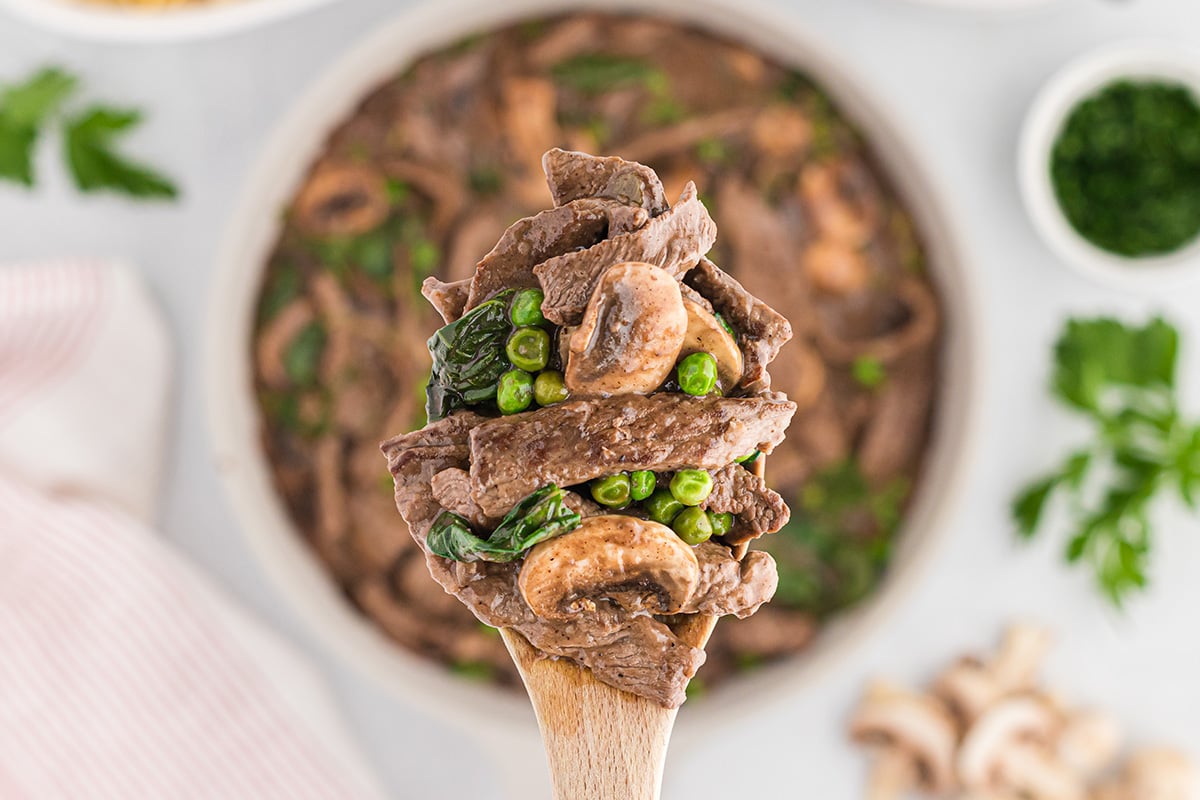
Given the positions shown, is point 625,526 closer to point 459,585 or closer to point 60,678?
point 459,585

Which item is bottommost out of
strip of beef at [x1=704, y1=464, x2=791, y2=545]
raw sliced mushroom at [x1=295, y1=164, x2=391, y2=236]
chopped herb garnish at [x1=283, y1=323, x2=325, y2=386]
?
strip of beef at [x1=704, y1=464, x2=791, y2=545]

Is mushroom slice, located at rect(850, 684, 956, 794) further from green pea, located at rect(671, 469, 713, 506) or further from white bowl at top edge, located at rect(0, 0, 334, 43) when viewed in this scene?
white bowl at top edge, located at rect(0, 0, 334, 43)

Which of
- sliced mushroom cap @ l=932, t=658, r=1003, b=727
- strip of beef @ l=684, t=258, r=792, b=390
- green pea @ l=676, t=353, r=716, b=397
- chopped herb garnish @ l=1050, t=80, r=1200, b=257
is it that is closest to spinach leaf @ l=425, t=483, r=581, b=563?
green pea @ l=676, t=353, r=716, b=397

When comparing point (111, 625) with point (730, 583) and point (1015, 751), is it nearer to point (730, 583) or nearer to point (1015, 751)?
point (730, 583)

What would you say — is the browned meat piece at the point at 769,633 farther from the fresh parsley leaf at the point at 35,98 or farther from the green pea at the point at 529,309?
the fresh parsley leaf at the point at 35,98

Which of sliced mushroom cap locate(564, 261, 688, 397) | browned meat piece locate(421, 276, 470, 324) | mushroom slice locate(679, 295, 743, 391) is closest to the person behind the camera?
sliced mushroom cap locate(564, 261, 688, 397)

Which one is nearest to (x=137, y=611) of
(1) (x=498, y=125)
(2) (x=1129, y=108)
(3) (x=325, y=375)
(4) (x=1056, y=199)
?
(3) (x=325, y=375)
